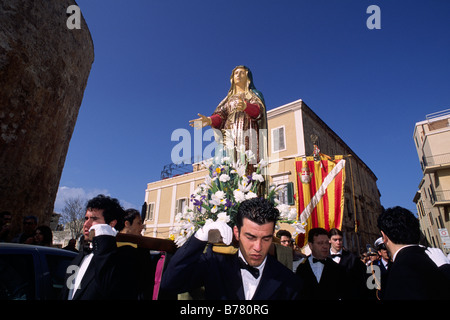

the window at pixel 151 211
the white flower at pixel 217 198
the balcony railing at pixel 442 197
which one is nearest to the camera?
the white flower at pixel 217 198

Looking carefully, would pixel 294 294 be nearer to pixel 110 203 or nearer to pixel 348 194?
pixel 110 203

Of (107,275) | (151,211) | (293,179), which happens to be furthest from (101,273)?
(151,211)

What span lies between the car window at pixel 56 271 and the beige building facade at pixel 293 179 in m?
11.1

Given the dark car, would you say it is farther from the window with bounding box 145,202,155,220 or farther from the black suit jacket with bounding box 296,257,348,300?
the window with bounding box 145,202,155,220

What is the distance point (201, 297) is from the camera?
2.62 meters

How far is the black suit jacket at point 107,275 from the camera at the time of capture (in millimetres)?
2139

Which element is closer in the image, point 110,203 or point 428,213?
point 110,203

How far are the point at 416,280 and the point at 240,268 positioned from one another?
4.21ft

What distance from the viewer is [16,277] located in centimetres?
240

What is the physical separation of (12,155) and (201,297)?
5.61 meters

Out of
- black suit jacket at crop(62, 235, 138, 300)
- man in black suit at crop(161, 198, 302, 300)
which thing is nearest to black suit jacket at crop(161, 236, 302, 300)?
man in black suit at crop(161, 198, 302, 300)

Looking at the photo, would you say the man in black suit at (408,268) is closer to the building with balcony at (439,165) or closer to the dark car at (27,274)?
the dark car at (27,274)

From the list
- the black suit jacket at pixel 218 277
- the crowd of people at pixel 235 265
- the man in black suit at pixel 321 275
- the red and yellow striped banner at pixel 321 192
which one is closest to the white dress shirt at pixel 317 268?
the man in black suit at pixel 321 275
